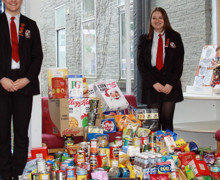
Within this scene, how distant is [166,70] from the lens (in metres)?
3.36

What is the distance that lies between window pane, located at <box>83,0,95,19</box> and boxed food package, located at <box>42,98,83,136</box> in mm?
2229

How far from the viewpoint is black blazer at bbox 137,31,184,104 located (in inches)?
132

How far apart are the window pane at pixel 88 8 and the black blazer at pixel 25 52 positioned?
2.76 m

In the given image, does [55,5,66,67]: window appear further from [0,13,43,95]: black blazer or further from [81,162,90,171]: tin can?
[81,162,90,171]: tin can

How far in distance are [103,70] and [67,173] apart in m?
3.30

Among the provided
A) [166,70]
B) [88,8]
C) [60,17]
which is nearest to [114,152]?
[166,70]

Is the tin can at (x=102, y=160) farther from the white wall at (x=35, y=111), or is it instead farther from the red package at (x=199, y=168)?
the white wall at (x=35, y=111)

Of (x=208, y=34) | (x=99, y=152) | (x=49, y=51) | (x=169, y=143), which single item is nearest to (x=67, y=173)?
(x=99, y=152)

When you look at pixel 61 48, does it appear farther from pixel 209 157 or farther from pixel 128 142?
pixel 209 157

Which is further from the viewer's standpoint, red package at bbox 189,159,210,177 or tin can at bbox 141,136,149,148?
tin can at bbox 141,136,149,148

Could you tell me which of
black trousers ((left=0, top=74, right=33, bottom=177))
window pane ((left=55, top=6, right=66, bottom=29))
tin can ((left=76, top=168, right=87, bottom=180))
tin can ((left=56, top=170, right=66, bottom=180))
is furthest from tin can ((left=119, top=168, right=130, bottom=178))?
window pane ((left=55, top=6, right=66, bottom=29))

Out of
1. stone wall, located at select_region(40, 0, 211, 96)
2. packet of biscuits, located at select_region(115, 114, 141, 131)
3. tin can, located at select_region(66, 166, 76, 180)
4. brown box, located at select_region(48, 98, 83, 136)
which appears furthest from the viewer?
stone wall, located at select_region(40, 0, 211, 96)

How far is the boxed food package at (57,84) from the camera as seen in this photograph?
356 cm

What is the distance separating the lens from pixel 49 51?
17.9 feet
